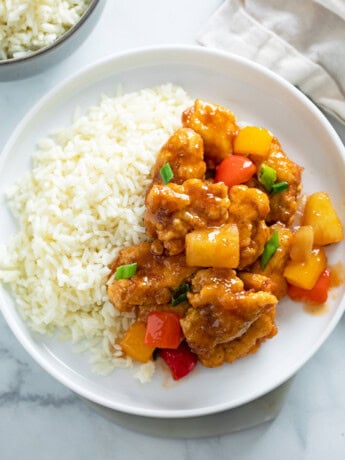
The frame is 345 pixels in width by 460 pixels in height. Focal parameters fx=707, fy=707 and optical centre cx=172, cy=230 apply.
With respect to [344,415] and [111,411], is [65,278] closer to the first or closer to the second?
[111,411]

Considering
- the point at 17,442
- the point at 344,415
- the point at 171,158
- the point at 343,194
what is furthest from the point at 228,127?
the point at 17,442

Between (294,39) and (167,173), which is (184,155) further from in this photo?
(294,39)

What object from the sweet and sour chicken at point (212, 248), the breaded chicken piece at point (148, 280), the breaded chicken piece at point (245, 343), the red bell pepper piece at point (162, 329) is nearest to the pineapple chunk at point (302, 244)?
the sweet and sour chicken at point (212, 248)

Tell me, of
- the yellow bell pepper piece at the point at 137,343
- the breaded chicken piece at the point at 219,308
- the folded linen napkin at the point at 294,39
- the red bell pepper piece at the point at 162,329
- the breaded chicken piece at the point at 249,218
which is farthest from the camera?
the folded linen napkin at the point at 294,39

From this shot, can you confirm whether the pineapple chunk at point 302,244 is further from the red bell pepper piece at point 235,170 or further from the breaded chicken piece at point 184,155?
the breaded chicken piece at point 184,155

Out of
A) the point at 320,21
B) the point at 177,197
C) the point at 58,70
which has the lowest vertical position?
the point at 58,70

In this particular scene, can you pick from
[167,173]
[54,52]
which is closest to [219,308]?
[167,173]
